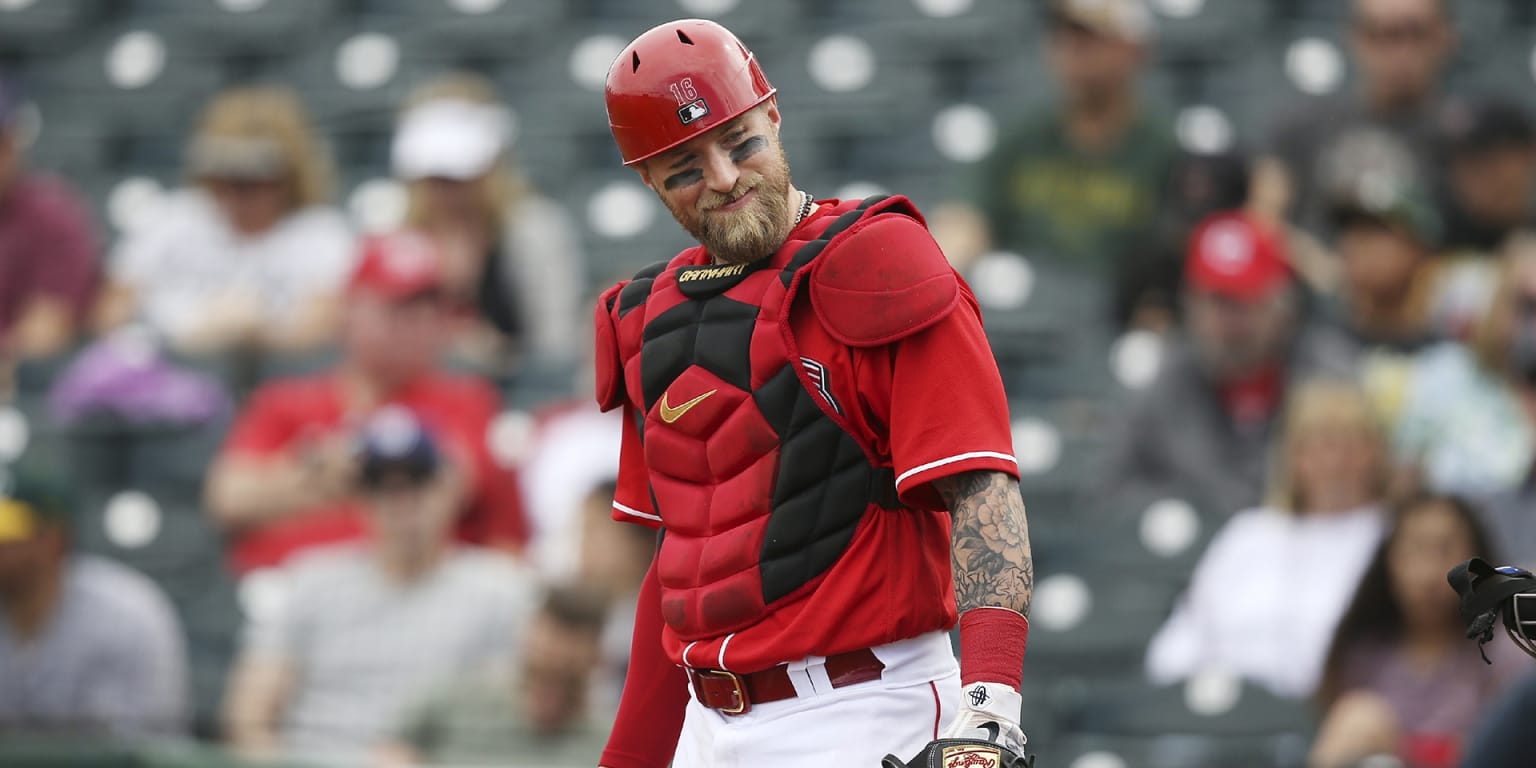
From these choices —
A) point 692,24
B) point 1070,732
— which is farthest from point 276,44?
point 692,24

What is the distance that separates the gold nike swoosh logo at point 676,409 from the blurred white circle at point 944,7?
5.75m

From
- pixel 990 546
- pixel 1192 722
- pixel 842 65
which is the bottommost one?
pixel 990 546

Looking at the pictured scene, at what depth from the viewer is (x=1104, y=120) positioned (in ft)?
23.3

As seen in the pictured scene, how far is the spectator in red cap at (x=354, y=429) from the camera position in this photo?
20.7 feet

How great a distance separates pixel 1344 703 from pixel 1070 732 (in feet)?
2.23

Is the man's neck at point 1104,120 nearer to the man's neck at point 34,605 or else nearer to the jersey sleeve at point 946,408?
the man's neck at point 34,605

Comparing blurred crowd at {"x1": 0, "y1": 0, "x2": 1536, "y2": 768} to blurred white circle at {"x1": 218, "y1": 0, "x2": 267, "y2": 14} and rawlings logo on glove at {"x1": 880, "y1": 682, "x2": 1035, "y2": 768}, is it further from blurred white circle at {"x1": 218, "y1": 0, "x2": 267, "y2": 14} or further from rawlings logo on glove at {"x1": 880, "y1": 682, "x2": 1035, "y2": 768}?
rawlings logo on glove at {"x1": 880, "y1": 682, "x2": 1035, "y2": 768}

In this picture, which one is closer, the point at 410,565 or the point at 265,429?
the point at 410,565

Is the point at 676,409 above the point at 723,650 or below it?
above

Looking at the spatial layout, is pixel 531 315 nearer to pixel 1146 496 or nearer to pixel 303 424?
pixel 303 424

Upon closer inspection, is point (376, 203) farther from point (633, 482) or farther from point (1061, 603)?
point (633, 482)

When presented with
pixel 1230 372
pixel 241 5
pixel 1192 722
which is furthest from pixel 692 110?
pixel 241 5

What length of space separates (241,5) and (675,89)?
7.20 m

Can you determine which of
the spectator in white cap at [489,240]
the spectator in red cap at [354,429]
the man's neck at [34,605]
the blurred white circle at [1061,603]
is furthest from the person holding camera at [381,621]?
the blurred white circle at [1061,603]
